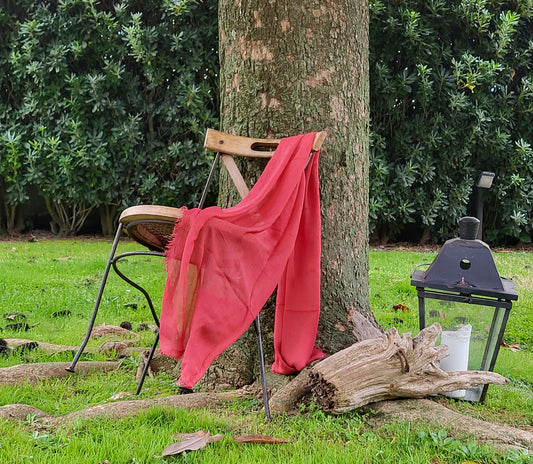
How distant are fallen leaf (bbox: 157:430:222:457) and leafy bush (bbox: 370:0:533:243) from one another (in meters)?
5.39

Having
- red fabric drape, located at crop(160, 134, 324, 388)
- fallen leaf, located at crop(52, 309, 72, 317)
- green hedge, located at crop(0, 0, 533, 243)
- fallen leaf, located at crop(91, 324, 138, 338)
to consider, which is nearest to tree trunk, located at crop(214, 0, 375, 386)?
red fabric drape, located at crop(160, 134, 324, 388)

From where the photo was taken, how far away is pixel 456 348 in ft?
7.61

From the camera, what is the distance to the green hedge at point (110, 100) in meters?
6.78

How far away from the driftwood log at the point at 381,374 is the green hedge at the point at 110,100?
5.05 m

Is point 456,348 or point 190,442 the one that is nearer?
point 190,442

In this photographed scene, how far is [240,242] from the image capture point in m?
1.97

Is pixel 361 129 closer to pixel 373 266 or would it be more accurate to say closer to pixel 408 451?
pixel 408 451

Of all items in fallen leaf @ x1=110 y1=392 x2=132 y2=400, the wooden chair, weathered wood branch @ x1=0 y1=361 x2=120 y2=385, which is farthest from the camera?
weathered wood branch @ x1=0 y1=361 x2=120 y2=385

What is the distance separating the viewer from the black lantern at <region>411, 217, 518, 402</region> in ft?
7.22

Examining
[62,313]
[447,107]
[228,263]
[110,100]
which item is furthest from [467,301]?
[110,100]

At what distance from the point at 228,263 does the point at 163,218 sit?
292mm

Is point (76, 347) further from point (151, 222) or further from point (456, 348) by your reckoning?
point (456, 348)

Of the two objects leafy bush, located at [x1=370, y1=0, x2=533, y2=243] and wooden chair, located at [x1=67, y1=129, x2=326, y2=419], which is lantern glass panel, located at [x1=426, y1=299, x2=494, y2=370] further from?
leafy bush, located at [x1=370, y1=0, x2=533, y2=243]

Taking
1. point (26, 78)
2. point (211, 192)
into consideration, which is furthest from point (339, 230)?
point (26, 78)
